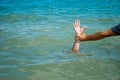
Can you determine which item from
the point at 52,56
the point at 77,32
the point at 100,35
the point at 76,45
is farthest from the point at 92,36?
the point at 52,56

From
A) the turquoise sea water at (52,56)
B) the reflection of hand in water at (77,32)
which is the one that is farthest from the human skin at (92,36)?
the turquoise sea water at (52,56)

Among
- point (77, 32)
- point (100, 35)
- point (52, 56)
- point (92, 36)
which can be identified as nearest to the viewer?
point (100, 35)

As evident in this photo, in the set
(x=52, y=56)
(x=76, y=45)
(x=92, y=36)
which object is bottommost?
(x=52, y=56)

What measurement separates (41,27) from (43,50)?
2899 millimetres

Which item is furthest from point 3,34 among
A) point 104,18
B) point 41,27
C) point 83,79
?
point 104,18

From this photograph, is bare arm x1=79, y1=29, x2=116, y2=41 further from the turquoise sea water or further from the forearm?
the turquoise sea water

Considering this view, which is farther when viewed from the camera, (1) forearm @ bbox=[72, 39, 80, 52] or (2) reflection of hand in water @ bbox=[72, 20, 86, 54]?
(1) forearm @ bbox=[72, 39, 80, 52]

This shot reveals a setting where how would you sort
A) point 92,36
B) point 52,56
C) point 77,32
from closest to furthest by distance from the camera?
point 92,36 → point 77,32 → point 52,56

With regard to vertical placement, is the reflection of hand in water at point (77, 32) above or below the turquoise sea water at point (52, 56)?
above

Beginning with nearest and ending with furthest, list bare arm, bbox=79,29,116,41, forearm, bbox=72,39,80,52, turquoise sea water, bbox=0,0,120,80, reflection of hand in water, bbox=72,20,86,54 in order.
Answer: bare arm, bbox=79,29,116,41
turquoise sea water, bbox=0,0,120,80
reflection of hand in water, bbox=72,20,86,54
forearm, bbox=72,39,80,52

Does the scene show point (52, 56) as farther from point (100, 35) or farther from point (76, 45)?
point (100, 35)

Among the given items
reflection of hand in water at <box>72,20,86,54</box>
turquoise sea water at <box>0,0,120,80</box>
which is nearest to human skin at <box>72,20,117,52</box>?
reflection of hand in water at <box>72,20,86,54</box>

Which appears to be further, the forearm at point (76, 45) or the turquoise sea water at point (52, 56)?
the forearm at point (76, 45)

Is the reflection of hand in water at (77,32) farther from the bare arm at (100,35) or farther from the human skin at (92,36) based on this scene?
the bare arm at (100,35)
